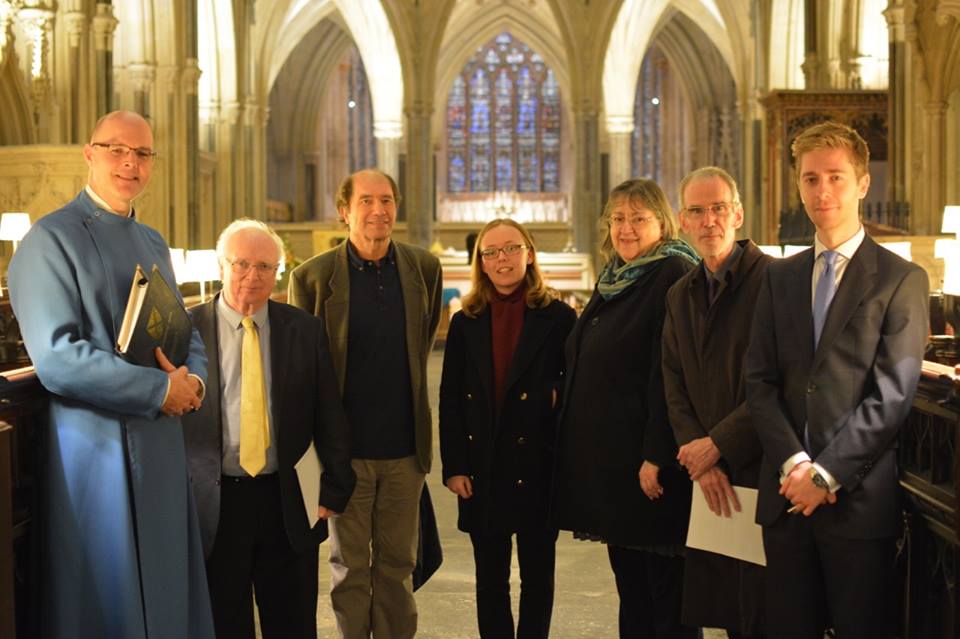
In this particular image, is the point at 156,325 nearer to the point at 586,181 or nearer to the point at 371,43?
the point at 586,181

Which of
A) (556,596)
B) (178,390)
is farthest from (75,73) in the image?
(178,390)

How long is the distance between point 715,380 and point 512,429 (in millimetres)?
718

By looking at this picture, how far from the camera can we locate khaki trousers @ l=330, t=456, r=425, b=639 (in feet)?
12.1

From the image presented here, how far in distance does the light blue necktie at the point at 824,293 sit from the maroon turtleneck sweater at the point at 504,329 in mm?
1058

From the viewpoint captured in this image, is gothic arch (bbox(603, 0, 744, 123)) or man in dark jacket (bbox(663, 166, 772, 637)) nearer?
man in dark jacket (bbox(663, 166, 772, 637))

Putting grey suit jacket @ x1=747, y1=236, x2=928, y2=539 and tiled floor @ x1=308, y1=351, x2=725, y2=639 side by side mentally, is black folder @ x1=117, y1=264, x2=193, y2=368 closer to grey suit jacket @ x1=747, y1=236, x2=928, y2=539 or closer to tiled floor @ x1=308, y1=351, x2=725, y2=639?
grey suit jacket @ x1=747, y1=236, x2=928, y2=539

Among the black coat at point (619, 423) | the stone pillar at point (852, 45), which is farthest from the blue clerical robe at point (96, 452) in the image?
the stone pillar at point (852, 45)

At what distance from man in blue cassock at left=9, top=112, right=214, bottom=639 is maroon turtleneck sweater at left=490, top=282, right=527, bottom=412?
3.52 ft

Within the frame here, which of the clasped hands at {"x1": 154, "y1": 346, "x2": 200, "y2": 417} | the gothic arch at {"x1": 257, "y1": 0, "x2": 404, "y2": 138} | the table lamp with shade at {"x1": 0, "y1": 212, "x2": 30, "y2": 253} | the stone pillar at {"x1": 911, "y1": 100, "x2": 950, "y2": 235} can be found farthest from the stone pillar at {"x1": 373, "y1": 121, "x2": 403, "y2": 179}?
the clasped hands at {"x1": 154, "y1": 346, "x2": 200, "y2": 417}

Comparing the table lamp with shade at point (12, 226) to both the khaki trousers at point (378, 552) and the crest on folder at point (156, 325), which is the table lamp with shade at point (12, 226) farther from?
the crest on folder at point (156, 325)

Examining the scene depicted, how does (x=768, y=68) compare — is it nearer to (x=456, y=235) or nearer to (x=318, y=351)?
(x=456, y=235)

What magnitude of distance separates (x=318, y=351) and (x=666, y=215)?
3.48 ft

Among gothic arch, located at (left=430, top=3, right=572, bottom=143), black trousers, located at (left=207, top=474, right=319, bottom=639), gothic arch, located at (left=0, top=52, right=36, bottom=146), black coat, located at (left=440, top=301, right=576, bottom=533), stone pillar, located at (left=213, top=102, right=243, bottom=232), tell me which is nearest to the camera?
black trousers, located at (left=207, top=474, right=319, bottom=639)

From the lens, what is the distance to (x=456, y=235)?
29906mm
